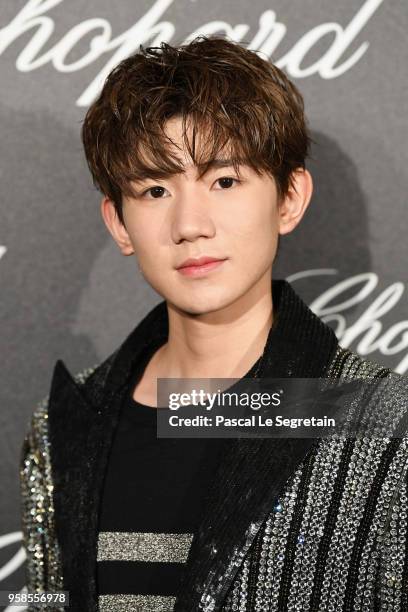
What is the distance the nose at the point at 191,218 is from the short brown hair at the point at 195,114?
1.8 inches

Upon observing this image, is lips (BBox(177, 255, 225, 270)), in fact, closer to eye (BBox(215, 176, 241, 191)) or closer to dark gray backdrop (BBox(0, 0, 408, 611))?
eye (BBox(215, 176, 241, 191))

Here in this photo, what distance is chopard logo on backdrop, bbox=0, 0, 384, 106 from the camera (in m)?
1.90

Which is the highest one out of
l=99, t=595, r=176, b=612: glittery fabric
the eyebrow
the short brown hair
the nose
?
the short brown hair

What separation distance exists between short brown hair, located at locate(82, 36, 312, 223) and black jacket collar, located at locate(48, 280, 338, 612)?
245mm

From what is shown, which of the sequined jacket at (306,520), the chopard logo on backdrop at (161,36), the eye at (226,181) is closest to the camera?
the sequined jacket at (306,520)

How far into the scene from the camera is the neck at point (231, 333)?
4.79ft

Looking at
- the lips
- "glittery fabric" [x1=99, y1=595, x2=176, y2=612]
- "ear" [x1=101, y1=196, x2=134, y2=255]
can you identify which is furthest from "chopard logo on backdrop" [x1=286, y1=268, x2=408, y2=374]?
"glittery fabric" [x1=99, y1=595, x2=176, y2=612]

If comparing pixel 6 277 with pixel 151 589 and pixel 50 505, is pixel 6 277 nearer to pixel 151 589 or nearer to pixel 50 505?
pixel 50 505

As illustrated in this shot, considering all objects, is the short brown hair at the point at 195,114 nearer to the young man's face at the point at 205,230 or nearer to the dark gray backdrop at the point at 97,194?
the young man's face at the point at 205,230

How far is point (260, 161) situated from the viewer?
4.56ft

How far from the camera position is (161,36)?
74.9 inches

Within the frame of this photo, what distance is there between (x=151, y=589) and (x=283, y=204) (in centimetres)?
64

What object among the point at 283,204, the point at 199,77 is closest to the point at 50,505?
the point at 283,204

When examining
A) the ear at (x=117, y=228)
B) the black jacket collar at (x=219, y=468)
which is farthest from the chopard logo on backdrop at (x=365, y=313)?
the ear at (x=117, y=228)
